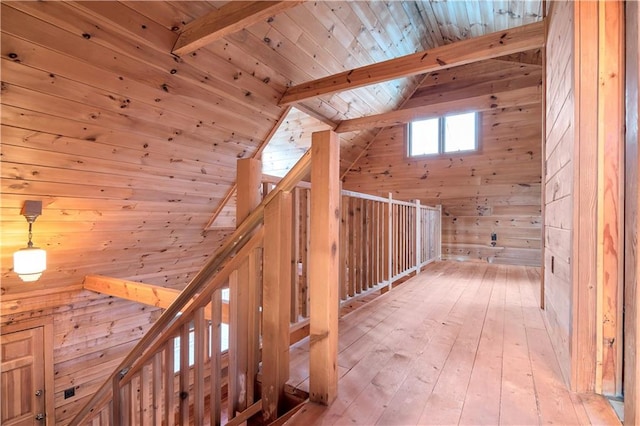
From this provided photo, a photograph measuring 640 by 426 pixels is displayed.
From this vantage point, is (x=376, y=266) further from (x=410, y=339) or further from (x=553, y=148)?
(x=553, y=148)

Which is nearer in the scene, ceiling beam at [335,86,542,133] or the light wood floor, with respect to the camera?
the light wood floor

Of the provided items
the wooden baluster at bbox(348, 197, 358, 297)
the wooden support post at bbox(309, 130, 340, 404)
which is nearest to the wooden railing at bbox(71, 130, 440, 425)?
the wooden support post at bbox(309, 130, 340, 404)

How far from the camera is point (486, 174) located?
16.0 ft

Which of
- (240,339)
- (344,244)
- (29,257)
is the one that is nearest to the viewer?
(240,339)

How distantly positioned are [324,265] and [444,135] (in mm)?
5087

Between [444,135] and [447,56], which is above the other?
[444,135]

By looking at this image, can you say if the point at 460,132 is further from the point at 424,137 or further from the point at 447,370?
the point at 447,370

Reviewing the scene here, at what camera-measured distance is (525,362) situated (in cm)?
150

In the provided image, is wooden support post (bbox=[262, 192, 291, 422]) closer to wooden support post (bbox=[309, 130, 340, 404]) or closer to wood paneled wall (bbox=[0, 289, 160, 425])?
wooden support post (bbox=[309, 130, 340, 404])

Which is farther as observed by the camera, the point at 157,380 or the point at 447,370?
the point at 157,380

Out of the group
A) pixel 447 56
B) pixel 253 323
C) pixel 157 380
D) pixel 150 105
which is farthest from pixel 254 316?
pixel 447 56

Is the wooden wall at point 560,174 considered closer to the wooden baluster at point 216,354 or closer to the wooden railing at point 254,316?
the wooden railing at point 254,316

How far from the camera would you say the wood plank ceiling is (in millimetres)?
1851

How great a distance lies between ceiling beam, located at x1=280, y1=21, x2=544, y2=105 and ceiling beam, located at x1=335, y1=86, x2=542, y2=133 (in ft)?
3.73
